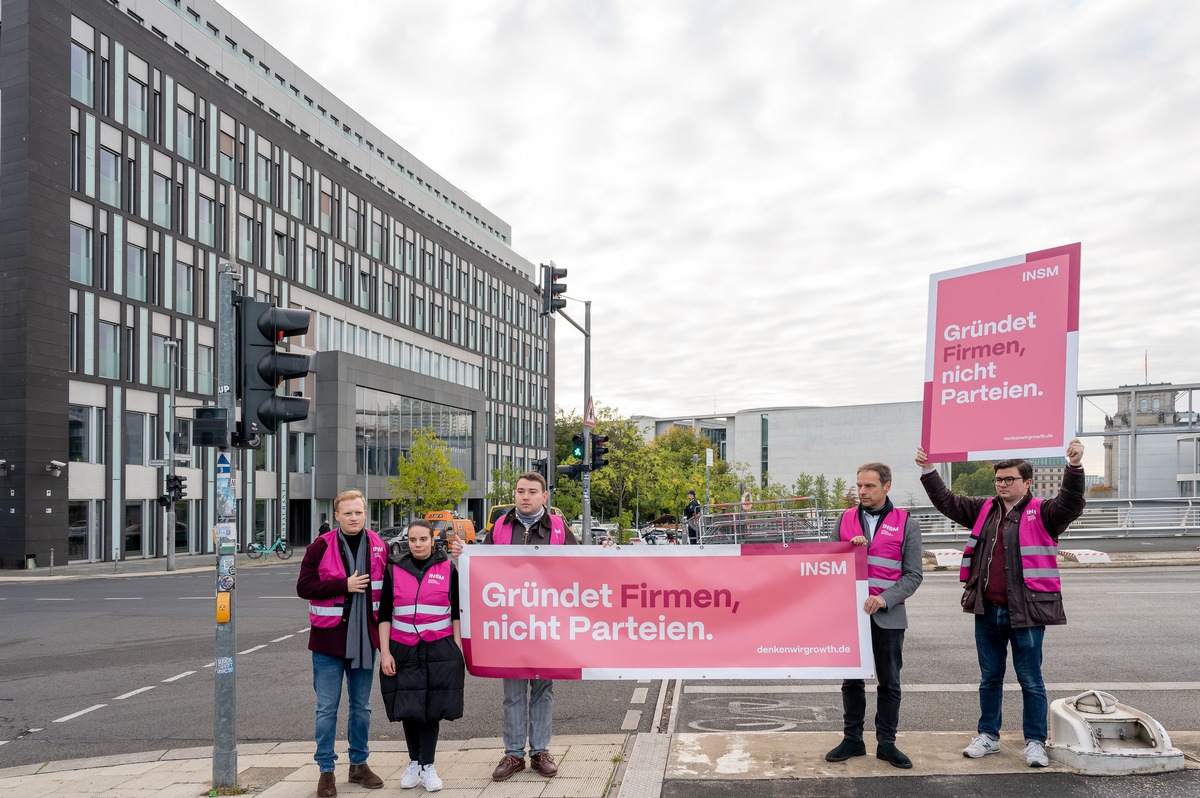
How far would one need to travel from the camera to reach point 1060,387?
21.3 feet

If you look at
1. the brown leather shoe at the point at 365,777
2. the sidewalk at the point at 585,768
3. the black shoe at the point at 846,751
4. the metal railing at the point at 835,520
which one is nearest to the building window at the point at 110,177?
the metal railing at the point at 835,520

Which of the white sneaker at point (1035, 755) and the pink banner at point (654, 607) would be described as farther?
the pink banner at point (654, 607)

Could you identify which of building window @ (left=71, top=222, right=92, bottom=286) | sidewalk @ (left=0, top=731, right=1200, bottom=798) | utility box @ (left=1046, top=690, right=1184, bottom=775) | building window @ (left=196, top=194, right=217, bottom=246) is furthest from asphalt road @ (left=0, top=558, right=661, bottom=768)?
building window @ (left=196, top=194, right=217, bottom=246)

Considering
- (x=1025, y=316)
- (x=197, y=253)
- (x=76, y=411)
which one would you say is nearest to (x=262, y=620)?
(x=1025, y=316)

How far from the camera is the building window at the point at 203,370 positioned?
45000 mm

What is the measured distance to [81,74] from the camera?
125 feet

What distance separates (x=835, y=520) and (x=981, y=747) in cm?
1062

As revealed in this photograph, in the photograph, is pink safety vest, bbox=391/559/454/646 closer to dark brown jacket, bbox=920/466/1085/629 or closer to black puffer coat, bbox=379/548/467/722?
black puffer coat, bbox=379/548/467/722

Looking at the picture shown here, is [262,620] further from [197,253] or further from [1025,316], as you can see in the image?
[197,253]

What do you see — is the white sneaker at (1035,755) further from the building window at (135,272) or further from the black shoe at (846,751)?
Answer: the building window at (135,272)

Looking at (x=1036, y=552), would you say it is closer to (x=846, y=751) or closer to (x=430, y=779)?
(x=846, y=751)

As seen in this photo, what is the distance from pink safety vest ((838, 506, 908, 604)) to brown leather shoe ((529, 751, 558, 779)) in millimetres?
2566

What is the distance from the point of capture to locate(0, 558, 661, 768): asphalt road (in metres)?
8.32

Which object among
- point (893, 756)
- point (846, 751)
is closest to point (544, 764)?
point (846, 751)
